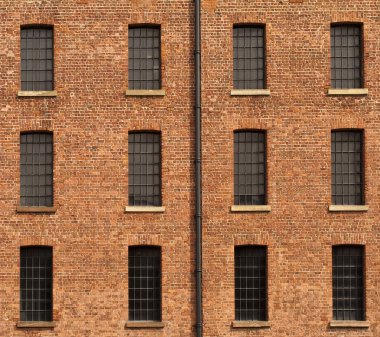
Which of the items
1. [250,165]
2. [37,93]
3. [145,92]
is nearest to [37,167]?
[37,93]

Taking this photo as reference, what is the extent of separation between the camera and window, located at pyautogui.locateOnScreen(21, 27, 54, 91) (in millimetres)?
29312

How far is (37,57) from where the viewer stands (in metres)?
29.4

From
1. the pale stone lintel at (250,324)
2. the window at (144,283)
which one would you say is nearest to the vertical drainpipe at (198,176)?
the pale stone lintel at (250,324)

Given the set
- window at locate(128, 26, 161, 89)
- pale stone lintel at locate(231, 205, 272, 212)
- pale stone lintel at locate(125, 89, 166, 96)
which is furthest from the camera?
window at locate(128, 26, 161, 89)

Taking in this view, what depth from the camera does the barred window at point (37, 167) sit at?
29.0 m

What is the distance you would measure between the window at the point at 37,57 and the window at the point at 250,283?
8018 mm

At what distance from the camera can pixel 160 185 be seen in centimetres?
2889

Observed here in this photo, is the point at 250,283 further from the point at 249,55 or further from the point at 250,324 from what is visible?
the point at 249,55

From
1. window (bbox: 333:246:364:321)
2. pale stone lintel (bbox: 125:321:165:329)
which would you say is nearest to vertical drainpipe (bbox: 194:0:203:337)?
pale stone lintel (bbox: 125:321:165:329)

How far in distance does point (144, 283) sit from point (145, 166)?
3.60 m

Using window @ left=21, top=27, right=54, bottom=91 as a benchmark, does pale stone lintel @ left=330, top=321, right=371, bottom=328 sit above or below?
below

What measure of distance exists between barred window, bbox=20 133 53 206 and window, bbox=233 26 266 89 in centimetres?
628

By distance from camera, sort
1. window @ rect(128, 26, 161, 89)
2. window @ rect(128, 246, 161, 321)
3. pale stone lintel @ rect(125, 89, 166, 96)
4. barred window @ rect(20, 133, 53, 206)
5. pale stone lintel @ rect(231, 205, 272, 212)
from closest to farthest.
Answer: pale stone lintel @ rect(231, 205, 272, 212), window @ rect(128, 246, 161, 321), pale stone lintel @ rect(125, 89, 166, 96), barred window @ rect(20, 133, 53, 206), window @ rect(128, 26, 161, 89)

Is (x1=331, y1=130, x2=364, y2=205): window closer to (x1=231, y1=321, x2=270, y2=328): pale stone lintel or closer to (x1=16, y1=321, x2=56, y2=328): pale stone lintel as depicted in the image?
(x1=231, y1=321, x2=270, y2=328): pale stone lintel
